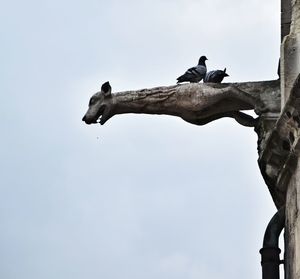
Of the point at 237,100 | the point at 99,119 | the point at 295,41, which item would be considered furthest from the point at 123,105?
the point at 295,41

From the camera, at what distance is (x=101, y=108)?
12406mm

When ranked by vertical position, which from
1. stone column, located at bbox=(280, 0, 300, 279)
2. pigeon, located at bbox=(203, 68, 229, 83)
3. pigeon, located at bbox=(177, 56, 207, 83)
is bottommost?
stone column, located at bbox=(280, 0, 300, 279)

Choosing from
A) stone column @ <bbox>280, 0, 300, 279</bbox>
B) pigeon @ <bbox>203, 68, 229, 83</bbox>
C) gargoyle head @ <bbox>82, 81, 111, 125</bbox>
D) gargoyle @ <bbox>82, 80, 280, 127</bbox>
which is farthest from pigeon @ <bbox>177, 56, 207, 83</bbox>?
stone column @ <bbox>280, 0, 300, 279</bbox>

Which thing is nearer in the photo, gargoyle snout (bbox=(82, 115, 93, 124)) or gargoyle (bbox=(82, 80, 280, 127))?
gargoyle (bbox=(82, 80, 280, 127))

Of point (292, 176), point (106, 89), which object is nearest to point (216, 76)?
point (106, 89)

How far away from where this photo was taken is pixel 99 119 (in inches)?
489

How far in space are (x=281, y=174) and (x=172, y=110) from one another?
1.63 metres

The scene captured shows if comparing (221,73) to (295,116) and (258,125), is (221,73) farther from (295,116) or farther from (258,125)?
(295,116)

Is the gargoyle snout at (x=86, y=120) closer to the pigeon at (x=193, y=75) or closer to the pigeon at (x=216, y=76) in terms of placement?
the pigeon at (x=193, y=75)

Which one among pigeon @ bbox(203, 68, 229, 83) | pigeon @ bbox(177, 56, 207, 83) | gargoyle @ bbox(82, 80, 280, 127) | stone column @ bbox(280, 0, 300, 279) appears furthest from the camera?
pigeon @ bbox(177, 56, 207, 83)

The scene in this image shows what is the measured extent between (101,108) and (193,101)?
2.80 feet

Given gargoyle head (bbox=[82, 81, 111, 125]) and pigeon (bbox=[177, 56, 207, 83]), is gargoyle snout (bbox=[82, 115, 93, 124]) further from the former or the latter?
pigeon (bbox=[177, 56, 207, 83])

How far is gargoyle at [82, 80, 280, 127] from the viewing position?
1204 centimetres

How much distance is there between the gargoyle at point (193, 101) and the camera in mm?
12039
